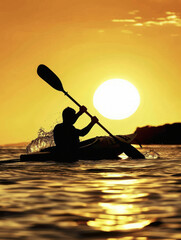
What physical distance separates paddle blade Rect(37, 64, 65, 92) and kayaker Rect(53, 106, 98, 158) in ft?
5.97

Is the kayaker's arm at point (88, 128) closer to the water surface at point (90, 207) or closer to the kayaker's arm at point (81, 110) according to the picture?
the kayaker's arm at point (81, 110)

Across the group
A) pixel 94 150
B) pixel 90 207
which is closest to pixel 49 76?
pixel 94 150

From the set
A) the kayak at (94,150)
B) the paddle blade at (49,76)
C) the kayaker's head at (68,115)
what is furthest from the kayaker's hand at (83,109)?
the paddle blade at (49,76)

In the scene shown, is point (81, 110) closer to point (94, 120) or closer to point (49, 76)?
point (94, 120)

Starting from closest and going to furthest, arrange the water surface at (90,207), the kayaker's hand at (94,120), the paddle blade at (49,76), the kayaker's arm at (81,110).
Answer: the water surface at (90,207) < the kayaker's arm at (81,110) < the kayaker's hand at (94,120) < the paddle blade at (49,76)

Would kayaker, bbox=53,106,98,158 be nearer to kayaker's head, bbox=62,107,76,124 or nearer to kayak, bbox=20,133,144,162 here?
kayaker's head, bbox=62,107,76,124

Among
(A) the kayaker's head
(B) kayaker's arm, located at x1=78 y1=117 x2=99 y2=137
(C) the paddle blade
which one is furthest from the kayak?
(C) the paddle blade

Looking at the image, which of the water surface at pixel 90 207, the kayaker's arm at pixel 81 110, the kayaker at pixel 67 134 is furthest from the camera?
the kayaker's arm at pixel 81 110

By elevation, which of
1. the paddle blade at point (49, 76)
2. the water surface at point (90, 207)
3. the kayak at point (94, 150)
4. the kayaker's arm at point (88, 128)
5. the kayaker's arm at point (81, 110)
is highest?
the paddle blade at point (49, 76)

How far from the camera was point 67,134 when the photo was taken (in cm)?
1398

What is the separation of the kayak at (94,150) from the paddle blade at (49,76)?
1.99 meters

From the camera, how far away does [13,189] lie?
317 inches

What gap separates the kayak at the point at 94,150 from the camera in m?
14.2

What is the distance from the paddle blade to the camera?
1580 cm
